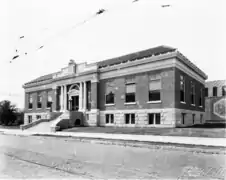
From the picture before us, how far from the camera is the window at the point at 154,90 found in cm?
2519

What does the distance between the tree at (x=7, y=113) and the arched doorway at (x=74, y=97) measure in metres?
21.5

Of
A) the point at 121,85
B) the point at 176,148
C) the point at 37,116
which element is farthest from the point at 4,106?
the point at 176,148

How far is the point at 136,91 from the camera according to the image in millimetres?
26938

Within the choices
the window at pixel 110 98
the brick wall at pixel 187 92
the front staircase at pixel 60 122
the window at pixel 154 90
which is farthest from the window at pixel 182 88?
the front staircase at pixel 60 122

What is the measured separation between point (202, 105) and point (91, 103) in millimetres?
15781

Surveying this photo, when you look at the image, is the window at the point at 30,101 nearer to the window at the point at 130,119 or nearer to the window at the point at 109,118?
the window at the point at 109,118

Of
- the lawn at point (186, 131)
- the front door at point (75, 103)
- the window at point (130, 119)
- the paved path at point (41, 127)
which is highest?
the front door at point (75, 103)

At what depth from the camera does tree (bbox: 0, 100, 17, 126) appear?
159ft

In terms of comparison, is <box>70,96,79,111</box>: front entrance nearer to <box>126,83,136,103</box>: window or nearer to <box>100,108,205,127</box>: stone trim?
<box>100,108,205,127</box>: stone trim

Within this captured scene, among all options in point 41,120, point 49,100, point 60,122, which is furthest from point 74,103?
point 49,100

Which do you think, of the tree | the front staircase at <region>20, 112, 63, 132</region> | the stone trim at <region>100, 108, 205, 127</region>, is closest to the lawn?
the stone trim at <region>100, 108, 205, 127</region>

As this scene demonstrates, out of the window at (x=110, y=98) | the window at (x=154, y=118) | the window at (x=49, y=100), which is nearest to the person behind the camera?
the window at (x=154, y=118)

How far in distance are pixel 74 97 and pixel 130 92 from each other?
9865mm

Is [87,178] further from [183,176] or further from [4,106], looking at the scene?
[4,106]
